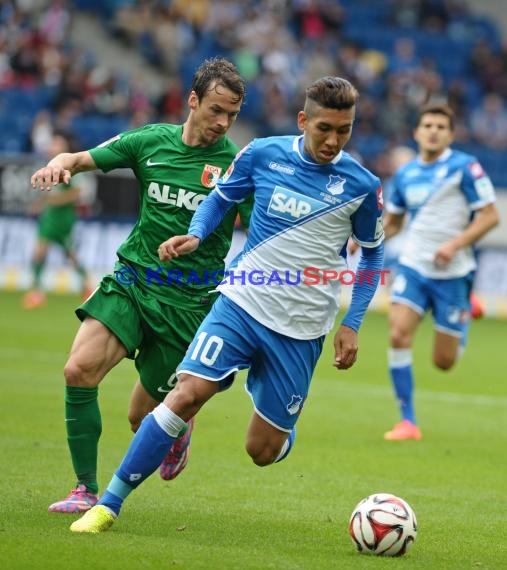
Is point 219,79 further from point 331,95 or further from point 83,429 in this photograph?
point 83,429

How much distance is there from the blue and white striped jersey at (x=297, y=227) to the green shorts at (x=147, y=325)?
692 mm

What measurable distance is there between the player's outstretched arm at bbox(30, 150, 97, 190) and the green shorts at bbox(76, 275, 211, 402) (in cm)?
67

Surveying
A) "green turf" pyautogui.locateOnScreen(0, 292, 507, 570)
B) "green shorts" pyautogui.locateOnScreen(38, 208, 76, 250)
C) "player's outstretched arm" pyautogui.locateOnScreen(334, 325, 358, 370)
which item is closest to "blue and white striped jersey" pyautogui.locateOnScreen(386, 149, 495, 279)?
"green turf" pyautogui.locateOnScreen(0, 292, 507, 570)

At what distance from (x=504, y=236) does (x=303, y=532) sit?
65.4 ft

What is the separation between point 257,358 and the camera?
660cm

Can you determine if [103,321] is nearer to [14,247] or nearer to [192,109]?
[192,109]

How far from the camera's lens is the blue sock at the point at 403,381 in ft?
35.0

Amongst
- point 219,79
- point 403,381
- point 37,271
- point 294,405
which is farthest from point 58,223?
point 294,405

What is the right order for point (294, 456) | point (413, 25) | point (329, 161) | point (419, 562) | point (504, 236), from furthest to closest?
point (413, 25), point (504, 236), point (294, 456), point (329, 161), point (419, 562)

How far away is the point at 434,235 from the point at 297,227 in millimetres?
4736

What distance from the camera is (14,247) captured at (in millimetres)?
23719

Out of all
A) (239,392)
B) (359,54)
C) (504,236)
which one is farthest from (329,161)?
(359,54)

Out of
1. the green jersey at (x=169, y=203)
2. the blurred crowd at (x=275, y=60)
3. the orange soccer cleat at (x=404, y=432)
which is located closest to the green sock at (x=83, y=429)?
the green jersey at (x=169, y=203)

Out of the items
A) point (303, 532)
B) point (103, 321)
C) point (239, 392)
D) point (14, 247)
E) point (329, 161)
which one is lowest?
point (14, 247)
